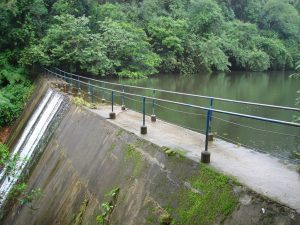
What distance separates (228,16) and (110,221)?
57.8 m

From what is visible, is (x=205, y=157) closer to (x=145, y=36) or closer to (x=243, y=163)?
(x=243, y=163)

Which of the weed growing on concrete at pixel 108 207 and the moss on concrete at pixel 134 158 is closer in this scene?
the weed growing on concrete at pixel 108 207

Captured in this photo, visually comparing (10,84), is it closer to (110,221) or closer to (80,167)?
(80,167)

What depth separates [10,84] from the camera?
24.1 metres

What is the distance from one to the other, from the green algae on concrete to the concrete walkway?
11.0 inches

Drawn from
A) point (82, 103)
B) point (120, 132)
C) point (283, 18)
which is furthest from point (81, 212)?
point (283, 18)

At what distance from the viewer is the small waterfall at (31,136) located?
476 inches

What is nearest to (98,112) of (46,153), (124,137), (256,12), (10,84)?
(46,153)

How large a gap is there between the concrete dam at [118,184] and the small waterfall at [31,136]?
7 centimetres

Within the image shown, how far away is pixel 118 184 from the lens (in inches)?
280

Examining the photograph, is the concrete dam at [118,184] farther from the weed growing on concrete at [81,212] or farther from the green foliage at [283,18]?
the green foliage at [283,18]

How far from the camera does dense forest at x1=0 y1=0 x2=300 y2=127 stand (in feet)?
84.5

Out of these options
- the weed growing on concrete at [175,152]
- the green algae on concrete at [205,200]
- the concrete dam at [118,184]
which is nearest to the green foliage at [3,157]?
the concrete dam at [118,184]

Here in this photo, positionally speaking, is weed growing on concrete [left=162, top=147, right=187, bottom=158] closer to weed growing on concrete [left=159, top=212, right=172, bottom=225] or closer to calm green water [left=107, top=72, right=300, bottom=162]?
calm green water [left=107, top=72, right=300, bottom=162]
